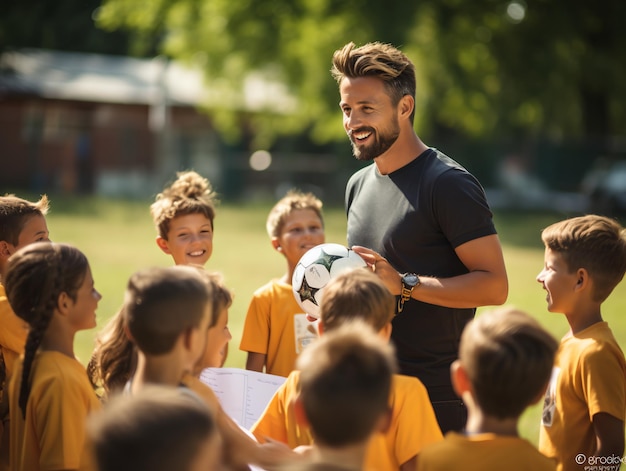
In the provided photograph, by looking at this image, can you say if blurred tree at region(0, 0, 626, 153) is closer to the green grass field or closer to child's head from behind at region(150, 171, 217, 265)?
the green grass field

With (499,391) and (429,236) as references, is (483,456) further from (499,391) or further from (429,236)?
(429,236)

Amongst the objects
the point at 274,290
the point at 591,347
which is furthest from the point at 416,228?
the point at 274,290

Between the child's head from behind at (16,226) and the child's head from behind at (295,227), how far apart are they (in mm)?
1652

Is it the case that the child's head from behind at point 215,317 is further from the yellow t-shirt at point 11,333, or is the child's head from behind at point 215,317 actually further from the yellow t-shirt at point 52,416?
the yellow t-shirt at point 11,333

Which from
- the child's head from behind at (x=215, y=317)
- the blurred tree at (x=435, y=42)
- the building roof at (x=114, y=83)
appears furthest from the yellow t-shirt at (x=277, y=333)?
the building roof at (x=114, y=83)

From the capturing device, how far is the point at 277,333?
511 cm

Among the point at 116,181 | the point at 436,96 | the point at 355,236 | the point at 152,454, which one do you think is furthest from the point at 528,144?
the point at 152,454

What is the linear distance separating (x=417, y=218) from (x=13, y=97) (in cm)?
3709

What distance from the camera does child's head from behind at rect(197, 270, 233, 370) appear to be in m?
3.47

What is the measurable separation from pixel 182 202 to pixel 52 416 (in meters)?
2.45

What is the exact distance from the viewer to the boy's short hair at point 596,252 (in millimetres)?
4133

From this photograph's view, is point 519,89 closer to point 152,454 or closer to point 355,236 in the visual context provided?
point 355,236

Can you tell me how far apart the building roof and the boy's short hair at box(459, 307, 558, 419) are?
30135 mm

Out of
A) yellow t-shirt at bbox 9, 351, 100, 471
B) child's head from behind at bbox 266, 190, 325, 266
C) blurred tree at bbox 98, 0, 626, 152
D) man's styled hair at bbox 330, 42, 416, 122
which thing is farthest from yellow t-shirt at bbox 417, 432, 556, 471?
blurred tree at bbox 98, 0, 626, 152
